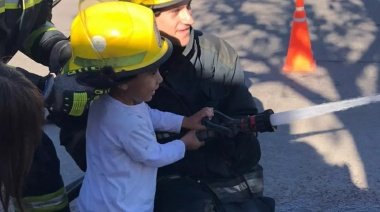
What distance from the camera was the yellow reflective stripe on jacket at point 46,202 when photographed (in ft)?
10.6

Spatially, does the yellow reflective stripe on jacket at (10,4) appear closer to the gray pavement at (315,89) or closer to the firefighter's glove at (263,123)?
the firefighter's glove at (263,123)

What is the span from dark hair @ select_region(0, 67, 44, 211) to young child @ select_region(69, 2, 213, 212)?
1.44 ft

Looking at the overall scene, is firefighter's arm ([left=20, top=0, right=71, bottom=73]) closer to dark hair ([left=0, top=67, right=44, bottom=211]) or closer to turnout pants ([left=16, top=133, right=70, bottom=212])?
turnout pants ([left=16, top=133, right=70, bottom=212])

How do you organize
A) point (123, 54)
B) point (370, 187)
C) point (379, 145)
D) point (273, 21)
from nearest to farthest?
point (123, 54), point (370, 187), point (379, 145), point (273, 21)

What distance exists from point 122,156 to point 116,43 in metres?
0.41

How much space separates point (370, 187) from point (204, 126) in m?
1.87

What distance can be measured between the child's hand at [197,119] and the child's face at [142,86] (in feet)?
0.70

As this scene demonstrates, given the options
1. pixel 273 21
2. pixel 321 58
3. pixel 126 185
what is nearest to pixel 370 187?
pixel 126 185

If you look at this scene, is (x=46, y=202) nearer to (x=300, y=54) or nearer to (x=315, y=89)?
(x=315, y=89)

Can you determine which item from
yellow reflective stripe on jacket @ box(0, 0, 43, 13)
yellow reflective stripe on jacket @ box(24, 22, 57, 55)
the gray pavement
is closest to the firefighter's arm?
yellow reflective stripe on jacket @ box(24, 22, 57, 55)

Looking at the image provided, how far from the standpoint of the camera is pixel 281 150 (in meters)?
5.07

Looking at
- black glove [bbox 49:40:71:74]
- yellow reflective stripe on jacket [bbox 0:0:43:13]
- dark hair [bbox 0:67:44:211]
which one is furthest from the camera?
black glove [bbox 49:40:71:74]

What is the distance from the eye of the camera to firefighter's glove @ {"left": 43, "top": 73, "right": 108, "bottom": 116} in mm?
2627

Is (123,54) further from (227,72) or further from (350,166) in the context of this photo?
(350,166)
